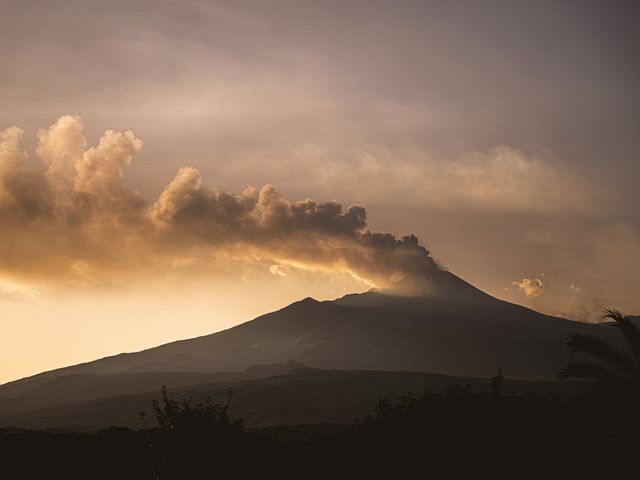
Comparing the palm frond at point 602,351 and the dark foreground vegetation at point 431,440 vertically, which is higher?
the palm frond at point 602,351

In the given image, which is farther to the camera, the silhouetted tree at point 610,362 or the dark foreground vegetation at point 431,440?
the dark foreground vegetation at point 431,440

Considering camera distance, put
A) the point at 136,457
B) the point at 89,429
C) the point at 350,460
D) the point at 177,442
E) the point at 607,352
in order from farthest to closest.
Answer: the point at 89,429
the point at 136,457
the point at 350,460
the point at 177,442
the point at 607,352

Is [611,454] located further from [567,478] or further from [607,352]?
[607,352]

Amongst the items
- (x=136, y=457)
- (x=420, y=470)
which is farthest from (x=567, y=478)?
(x=136, y=457)

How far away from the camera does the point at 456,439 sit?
914 inches

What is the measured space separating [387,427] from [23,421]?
5009 inches

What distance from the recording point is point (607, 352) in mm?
19297

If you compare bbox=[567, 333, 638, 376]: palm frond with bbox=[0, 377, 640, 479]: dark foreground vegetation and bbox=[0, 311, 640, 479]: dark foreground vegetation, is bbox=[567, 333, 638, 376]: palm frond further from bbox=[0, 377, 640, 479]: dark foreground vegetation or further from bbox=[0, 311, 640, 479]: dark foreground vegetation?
bbox=[0, 377, 640, 479]: dark foreground vegetation

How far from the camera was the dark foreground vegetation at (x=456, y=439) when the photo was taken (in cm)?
2011

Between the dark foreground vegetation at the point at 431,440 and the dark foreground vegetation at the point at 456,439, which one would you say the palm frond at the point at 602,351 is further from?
the dark foreground vegetation at the point at 431,440

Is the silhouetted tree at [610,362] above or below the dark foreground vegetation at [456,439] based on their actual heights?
above

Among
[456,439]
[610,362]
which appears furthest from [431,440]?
[610,362]

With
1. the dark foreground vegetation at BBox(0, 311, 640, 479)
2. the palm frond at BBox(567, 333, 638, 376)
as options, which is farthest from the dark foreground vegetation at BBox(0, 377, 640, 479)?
the palm frond at BBox(567, 333, 638, 376)

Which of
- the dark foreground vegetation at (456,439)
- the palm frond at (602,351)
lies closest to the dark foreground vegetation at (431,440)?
the dark foreground vegetation at (456,439)
